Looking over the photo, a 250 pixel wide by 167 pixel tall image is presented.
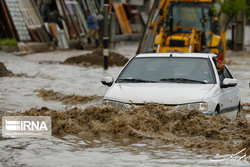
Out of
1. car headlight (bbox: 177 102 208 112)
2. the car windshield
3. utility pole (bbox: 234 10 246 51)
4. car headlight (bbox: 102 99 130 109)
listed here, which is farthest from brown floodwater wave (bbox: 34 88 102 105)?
utility pole (bbox: 234 10 246 51)

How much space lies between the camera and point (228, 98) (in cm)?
1145

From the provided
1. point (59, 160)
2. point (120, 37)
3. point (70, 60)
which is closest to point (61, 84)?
point (70, 60)

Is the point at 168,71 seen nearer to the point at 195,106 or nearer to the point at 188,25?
the point at 195,106

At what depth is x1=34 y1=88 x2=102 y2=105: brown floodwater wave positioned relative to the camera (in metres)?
16.2

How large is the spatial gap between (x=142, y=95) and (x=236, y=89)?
2568 millimetres

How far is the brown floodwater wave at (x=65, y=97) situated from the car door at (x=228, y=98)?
473cm

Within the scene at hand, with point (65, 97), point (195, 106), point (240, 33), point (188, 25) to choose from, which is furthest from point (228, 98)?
point (240, 33)

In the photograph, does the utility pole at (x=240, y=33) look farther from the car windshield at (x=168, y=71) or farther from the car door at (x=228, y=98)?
the car windshield at (x=168, y=71)

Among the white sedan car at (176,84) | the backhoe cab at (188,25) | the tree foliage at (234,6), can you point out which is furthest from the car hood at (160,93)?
the tree foliage at (234,6)

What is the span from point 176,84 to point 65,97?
20.3 ft

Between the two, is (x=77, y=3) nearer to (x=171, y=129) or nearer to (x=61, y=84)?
(x=61, y=84)

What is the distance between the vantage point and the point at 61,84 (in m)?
20.1

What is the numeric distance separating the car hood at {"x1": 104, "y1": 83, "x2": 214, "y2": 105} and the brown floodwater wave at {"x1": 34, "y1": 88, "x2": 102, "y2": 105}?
5169 millimetres

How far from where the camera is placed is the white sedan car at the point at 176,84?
10.4 metres
